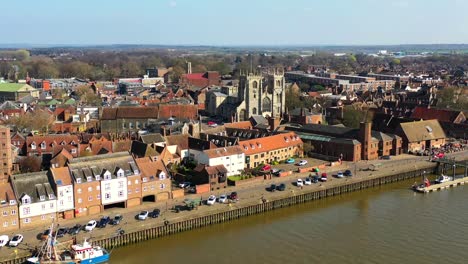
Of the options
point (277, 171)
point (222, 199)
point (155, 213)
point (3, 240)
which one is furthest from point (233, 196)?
point (3, 240)

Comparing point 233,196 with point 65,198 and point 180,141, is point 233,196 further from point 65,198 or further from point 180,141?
point 180,141

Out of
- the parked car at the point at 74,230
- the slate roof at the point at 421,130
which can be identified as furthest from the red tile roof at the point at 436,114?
the parked car at the point at 74,230

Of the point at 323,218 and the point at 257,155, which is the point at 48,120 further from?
the point at 323,218

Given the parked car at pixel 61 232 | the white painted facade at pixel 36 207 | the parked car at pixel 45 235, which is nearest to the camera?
the parked car at pixel 45 235

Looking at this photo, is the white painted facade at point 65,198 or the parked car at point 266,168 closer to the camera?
the white painted facade at point 65,198

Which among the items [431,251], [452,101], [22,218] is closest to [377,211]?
[431,251]

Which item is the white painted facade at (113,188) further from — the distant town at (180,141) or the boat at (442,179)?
the boat at (442,179)

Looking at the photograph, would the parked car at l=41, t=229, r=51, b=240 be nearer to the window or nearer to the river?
the window
